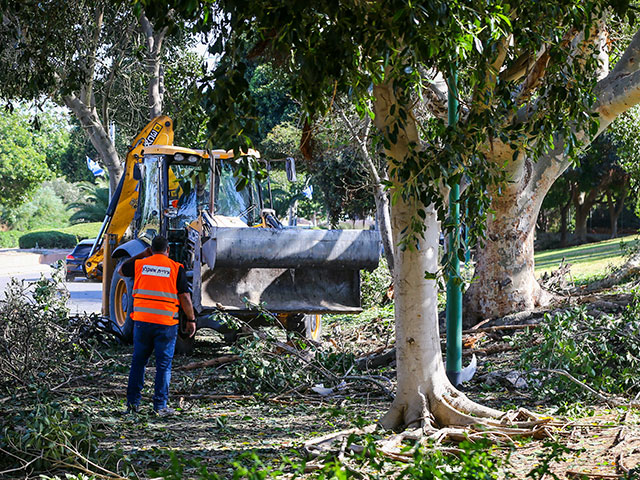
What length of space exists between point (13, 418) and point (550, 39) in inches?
204

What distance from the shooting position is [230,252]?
1037 cm

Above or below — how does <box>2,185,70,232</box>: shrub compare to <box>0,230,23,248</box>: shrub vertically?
above

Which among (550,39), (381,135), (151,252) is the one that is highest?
(550,39)

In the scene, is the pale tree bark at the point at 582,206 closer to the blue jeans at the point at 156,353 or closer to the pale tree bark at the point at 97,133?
the pale tree bark at the point at 97,133

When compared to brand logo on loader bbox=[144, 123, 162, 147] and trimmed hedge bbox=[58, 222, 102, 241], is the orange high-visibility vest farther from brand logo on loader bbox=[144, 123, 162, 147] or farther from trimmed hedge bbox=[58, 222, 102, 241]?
trimmed hedge bbox=[58, 222, 102, 241]

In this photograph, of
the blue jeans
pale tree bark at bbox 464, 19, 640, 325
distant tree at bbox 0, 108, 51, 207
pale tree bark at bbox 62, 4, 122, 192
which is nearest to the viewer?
the blue jeans

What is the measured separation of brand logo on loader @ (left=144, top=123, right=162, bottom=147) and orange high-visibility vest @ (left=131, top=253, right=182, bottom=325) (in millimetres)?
6177

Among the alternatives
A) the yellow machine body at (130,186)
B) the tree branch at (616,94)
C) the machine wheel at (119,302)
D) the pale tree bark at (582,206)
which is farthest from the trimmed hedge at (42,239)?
the tree branch at (616,94)

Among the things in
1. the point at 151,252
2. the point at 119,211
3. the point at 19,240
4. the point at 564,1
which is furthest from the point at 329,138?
the point at 19,240

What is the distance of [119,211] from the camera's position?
1464 cm

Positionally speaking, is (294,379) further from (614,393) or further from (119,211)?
(119,211)

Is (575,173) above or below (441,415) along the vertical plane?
above

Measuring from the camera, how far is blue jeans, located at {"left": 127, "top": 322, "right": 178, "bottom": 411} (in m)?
7.97

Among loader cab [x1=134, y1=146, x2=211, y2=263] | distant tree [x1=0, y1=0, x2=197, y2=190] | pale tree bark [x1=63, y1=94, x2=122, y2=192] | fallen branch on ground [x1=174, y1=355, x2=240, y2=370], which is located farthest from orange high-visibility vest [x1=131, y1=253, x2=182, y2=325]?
pale tree bark [x1=63, y1=94, x2=122, y2=192]
